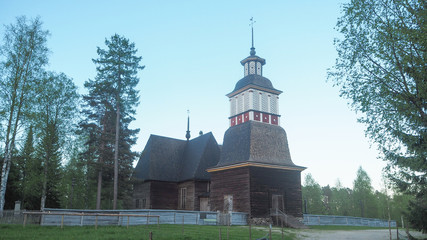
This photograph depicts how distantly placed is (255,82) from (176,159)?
1348 cm

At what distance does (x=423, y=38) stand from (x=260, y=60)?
21497 mm

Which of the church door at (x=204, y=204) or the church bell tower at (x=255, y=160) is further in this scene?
the church door at (x=204, y=204)

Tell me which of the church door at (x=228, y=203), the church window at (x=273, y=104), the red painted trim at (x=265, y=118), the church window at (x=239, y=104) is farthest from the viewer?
the church window at (x=273, y=104)

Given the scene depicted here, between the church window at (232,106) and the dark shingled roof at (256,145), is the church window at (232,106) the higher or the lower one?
the higher one

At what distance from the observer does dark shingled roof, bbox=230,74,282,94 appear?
3359 centimetres

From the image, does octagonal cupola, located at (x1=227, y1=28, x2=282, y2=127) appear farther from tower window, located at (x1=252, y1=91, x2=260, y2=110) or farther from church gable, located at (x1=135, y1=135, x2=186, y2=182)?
church gable, located at (x1=135, y1=135, x2=186, y2=182)

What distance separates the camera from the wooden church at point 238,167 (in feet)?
96.4

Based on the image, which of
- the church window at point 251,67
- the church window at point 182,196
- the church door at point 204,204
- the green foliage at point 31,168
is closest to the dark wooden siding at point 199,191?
the church door at point 204,204

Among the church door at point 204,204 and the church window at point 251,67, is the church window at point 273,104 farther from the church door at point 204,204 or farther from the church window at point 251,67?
the church door at point 204,204

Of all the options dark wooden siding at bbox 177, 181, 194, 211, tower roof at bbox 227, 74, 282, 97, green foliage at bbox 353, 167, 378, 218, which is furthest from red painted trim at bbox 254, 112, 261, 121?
green foliage at bbox 353, 167, 378, 218

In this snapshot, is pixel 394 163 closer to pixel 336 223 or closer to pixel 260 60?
pixel 336 223

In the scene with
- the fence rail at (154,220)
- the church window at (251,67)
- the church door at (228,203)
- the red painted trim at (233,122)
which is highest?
the church window at (251,67)

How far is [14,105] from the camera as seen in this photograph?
24516 millimetres

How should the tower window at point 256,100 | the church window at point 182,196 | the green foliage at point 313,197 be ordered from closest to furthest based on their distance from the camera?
the tower window at point 256,100
the church window at point 182,196
the green foliage at point 313,197
